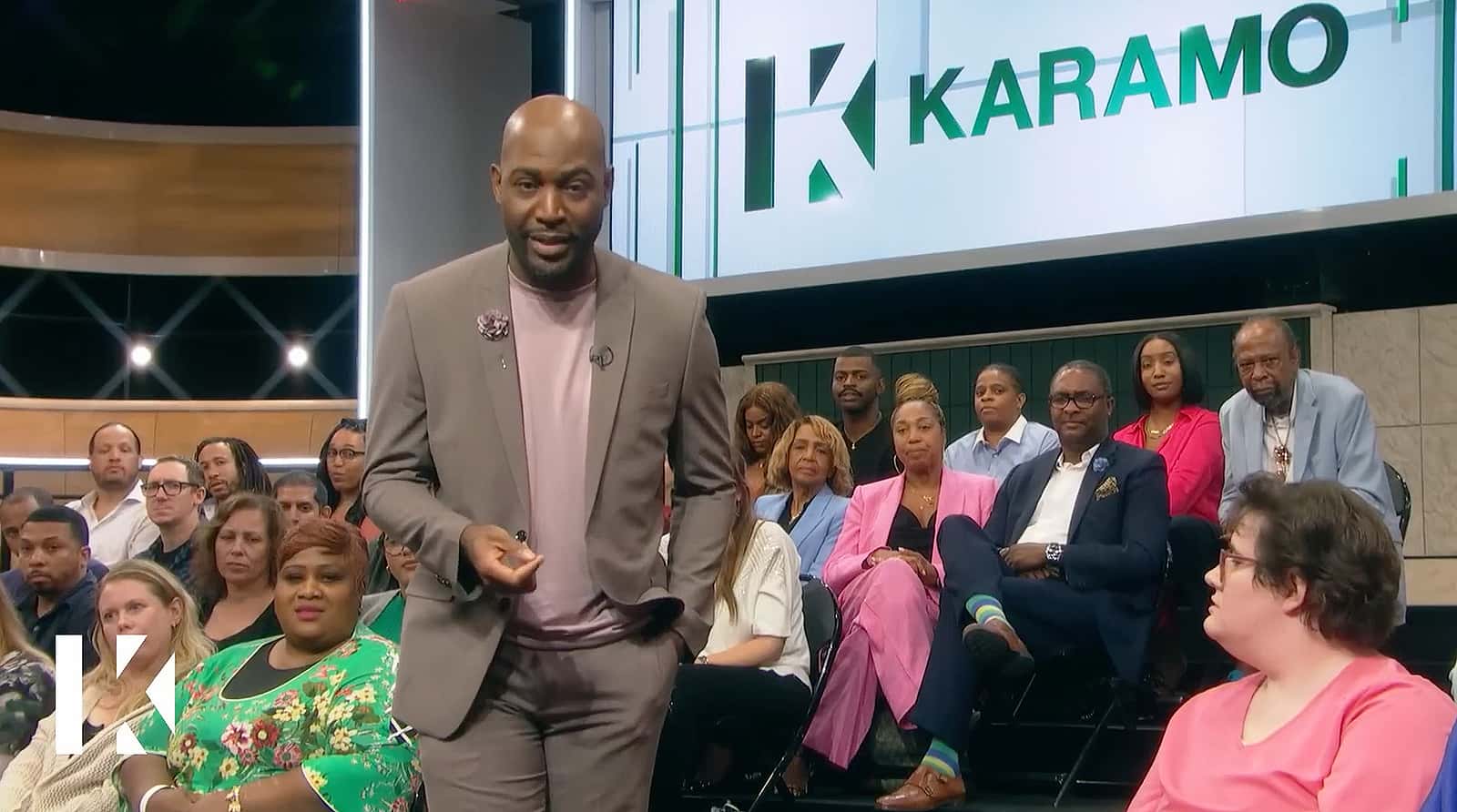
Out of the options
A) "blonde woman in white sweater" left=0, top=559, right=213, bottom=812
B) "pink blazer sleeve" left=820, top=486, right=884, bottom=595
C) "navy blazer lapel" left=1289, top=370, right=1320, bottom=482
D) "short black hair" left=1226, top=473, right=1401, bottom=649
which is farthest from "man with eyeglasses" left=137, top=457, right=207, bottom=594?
"short black hair" left=1226, top=473, right=1401, bottom=649

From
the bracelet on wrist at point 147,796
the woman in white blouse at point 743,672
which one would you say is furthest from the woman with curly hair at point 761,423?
the bracelet on wrist at point 147,796

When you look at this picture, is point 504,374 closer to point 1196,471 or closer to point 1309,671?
point 1309,671

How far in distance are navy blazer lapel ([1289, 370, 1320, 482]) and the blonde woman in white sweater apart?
247 cm

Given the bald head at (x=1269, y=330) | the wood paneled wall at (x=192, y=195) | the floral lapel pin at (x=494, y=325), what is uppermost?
the wood paneled wall at (x=192, y=195)

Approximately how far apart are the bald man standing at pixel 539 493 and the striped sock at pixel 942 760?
2033 millimetres

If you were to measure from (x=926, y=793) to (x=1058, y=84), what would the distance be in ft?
8.39

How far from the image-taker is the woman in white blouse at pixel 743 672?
376cm

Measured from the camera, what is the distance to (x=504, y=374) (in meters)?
1.70

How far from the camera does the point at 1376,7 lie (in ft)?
15.9

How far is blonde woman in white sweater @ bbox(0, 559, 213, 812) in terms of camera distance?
3203mm

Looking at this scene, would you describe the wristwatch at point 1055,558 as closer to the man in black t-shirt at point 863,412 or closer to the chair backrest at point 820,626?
the chair backrest at point 820,626
